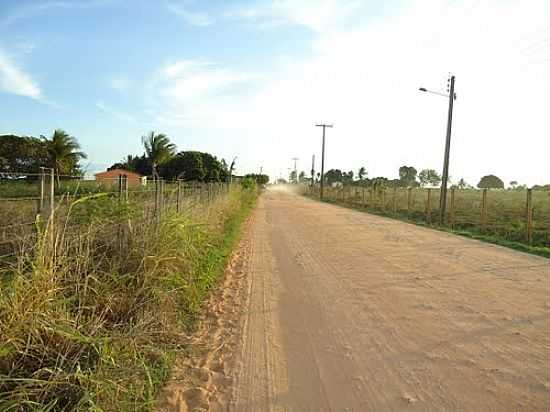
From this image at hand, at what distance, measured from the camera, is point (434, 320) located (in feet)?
17.0

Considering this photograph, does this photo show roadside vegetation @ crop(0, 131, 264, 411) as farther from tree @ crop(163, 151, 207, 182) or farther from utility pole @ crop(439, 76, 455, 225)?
tree @ crop(163, 151, 207, 182)

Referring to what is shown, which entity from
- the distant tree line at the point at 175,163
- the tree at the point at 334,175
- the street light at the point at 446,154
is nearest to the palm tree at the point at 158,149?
the distant tree line at the point at 175,163

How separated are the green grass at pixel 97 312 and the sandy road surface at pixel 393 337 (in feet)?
2.80

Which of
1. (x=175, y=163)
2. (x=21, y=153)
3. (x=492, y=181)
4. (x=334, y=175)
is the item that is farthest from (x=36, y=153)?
(x=492, y=181)

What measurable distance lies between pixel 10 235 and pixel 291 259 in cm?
607

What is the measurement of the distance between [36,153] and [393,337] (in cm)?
4055

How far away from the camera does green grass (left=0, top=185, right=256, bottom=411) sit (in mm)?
2957

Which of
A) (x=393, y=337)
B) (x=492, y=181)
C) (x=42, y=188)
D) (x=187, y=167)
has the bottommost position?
(x=393, y=337)

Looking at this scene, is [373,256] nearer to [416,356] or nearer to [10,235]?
[416,356]

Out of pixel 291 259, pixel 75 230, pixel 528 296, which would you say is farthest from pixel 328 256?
pixel 75 230

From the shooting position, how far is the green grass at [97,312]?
296cm

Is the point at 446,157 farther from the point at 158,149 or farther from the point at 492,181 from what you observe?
the point at 492,181

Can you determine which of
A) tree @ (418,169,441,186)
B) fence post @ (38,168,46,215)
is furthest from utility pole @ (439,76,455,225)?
tree @ (418,169,441,186)

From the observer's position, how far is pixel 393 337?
15.1 ft
